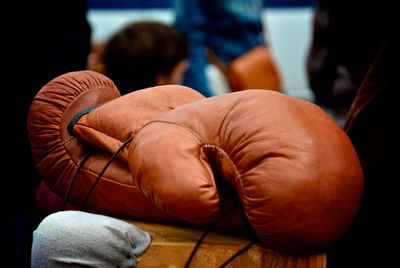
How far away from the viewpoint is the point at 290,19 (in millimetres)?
4102

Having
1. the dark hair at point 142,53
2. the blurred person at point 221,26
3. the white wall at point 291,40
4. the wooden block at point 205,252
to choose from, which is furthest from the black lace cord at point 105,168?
the white wall at point 291,40

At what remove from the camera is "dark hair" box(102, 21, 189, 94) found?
1908mm

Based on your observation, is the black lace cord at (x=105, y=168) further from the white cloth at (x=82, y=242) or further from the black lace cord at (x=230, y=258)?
the black lace cord at (x=230, y=258)

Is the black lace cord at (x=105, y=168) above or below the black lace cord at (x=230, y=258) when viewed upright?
above

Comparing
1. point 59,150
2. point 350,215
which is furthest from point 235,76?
point 350,215

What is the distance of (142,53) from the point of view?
1.96 metres

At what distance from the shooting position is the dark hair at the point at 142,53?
1.91 metres

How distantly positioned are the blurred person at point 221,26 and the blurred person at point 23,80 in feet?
3.97

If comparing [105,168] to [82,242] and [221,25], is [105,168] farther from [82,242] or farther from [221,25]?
[221,25]

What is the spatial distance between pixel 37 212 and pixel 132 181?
42cm

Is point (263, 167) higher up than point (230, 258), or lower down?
higher up

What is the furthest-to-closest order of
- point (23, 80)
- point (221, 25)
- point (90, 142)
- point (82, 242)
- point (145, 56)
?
A: point (221, 25), point (145, 56), point (23, 80), point (90, 142), point (82, 242)

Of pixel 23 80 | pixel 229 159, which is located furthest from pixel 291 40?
pixel 229 159

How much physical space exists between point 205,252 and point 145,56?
1.13 m
